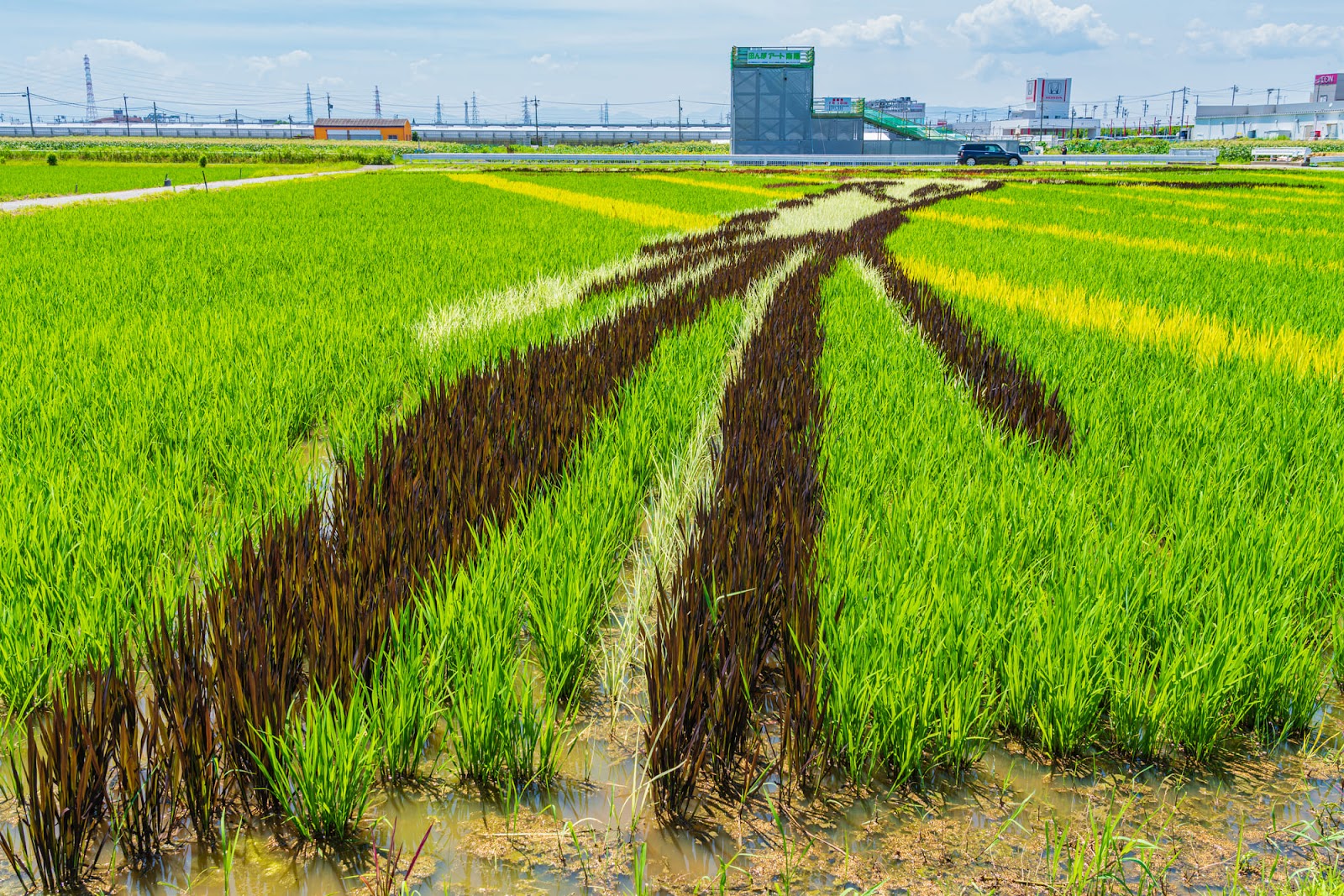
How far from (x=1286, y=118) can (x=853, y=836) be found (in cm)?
11224

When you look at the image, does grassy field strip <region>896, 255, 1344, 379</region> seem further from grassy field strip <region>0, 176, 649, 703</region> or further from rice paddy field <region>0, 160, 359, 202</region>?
rice paddy field <region>0, 160, 359, 202</region>

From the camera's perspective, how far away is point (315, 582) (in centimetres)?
162

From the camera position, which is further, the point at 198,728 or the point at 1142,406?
the point at 1142,406

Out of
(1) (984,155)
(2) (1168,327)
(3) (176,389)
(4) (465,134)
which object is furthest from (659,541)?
(4) (465,134)

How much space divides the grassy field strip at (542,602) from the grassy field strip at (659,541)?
0.17 ft

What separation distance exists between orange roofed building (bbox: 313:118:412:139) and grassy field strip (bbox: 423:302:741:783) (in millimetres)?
87233

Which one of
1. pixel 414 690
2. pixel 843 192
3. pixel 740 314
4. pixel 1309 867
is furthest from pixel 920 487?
pixel 843 192

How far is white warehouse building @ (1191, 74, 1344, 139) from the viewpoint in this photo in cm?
7919

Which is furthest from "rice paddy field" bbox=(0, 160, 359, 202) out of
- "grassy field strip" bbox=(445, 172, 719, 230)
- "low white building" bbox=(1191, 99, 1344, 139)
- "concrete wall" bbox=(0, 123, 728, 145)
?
"low white building" bbox=(1191, 99, 1344, 139)

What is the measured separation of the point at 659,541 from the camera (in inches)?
87.4

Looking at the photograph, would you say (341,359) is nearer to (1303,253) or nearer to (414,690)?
(414,690)

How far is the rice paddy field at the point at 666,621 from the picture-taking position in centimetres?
119

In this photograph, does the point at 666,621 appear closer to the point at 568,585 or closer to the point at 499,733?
the point at 568,585

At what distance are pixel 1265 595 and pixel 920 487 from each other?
812 mm
